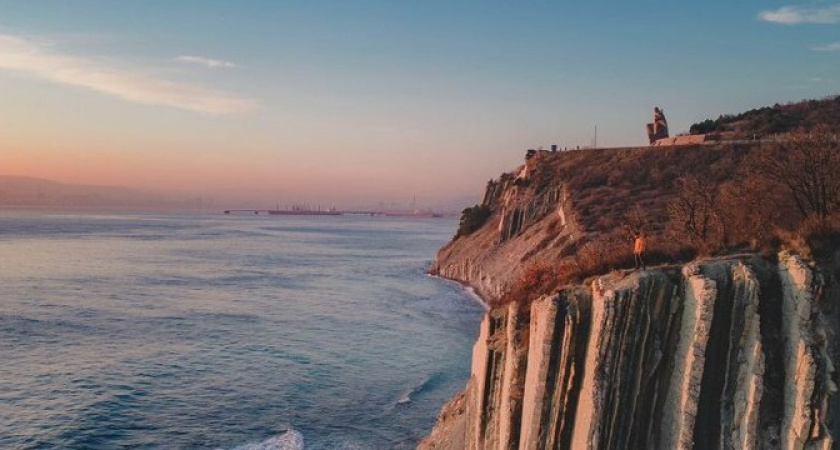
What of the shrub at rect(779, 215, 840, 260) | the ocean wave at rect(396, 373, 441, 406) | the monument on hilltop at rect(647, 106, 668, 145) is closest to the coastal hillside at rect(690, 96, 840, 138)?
the monument on hilltop at rect(647, 106, 668, 145)

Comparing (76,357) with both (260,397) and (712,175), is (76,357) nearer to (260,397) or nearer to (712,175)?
(260,397)

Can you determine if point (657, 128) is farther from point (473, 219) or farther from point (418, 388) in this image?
point (418, 388)

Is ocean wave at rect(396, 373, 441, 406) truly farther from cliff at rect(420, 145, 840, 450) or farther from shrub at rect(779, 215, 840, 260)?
shrub at rect(779, 215, 840, 260)

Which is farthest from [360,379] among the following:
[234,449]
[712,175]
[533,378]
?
[712,175]

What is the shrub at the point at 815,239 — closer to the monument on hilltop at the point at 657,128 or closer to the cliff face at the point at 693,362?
the cliff face at the point at 693,362

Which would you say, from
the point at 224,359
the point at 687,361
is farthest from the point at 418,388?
the point at 687,361

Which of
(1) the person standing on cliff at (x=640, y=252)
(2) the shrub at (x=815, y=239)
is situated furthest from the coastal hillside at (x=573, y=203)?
(2) the shrub at (x=815, y=239)
